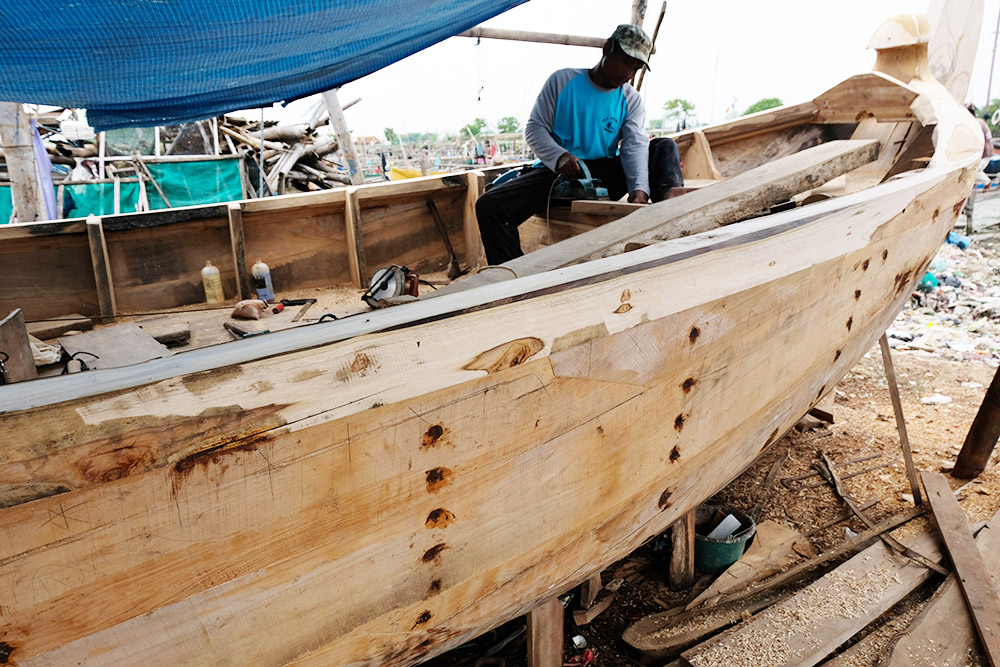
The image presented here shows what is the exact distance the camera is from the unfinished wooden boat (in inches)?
33.4

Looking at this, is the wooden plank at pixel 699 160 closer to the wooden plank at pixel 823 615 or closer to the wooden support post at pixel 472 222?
the wooden support post at pixel 472 222

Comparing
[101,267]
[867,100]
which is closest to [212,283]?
[101,267]

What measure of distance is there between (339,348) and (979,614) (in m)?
2.57

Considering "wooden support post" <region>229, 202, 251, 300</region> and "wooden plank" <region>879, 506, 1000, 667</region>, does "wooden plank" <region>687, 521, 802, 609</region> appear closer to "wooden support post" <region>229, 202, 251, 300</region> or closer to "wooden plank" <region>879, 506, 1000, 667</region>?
"wooden plank" <region>879, 506, 1000, 667</region>

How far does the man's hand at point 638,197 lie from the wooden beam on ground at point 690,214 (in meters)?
0.64

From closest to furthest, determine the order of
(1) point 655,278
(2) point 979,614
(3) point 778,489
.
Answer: (1) point 655,278, (2) point 979,614, (3) point 778,489

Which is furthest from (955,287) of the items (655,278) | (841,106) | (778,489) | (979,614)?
(655,278)

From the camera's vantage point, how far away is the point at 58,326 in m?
2.59

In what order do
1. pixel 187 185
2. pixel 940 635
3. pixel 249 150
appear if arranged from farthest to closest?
pixel 249 150
pixel 187 185
pixel 940 635

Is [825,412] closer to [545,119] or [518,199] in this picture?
[518,199]

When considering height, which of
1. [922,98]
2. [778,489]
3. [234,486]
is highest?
[922,98]

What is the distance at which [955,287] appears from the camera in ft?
22.7

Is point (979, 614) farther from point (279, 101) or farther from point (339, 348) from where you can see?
point (279, 101)

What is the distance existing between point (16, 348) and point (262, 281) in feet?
5.58
